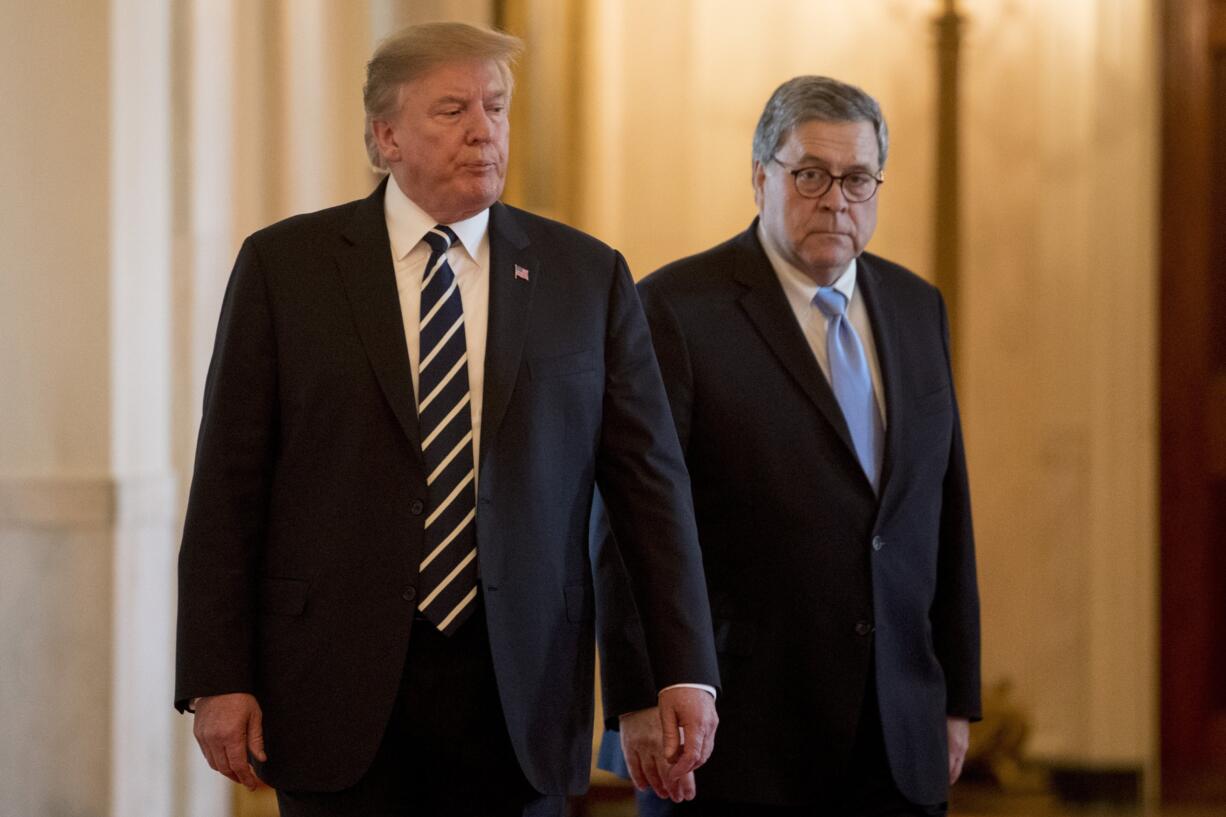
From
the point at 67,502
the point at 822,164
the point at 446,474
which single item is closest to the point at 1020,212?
the point at 822,164

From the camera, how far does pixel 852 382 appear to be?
2.92 m

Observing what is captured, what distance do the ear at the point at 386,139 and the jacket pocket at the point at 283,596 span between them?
67 cm

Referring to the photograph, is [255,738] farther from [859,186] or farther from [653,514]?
[859,186]

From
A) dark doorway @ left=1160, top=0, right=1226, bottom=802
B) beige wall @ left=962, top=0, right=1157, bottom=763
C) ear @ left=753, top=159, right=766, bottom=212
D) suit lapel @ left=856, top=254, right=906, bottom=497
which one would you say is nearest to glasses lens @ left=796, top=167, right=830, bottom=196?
ear @ left=753, top=159, right=766, bottom=212

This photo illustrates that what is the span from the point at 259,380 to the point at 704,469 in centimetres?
90

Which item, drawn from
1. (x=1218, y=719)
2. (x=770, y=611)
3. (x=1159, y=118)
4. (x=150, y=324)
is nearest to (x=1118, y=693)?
(x=1218, y=719)

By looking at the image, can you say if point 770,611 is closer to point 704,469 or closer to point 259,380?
Answer: point 704,469

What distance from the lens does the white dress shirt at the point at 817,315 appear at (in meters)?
2.94

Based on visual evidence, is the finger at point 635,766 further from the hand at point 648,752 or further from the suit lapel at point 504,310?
the suit lapel at point 504,310

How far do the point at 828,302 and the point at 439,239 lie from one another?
84cm

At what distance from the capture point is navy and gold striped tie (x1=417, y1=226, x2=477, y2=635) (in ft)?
7.54

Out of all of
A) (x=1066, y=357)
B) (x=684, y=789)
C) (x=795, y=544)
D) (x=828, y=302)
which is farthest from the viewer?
(x=1066, y=357)

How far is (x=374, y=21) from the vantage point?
5457 millimetres

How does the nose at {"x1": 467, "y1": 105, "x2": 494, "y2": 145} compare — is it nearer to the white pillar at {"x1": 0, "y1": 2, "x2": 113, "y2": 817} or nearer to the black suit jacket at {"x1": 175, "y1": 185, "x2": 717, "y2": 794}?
the black suit jacket at {"x1": 175, "y1": 185, "x2": 717, "y2": 794}
